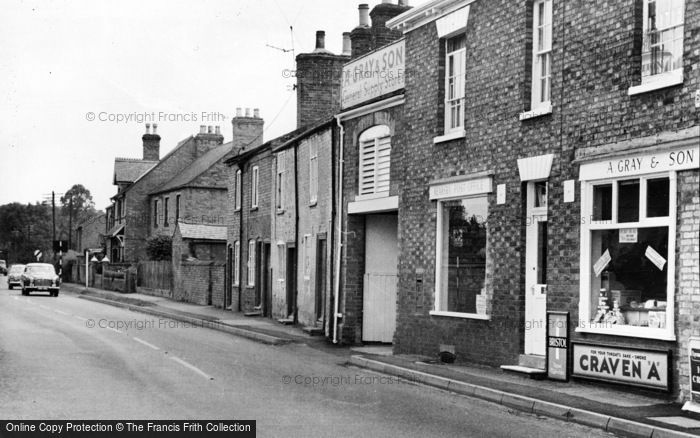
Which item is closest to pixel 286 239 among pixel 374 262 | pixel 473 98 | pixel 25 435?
pixel 374 262

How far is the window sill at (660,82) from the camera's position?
1193 cm

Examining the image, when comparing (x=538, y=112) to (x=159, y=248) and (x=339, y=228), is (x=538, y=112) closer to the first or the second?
(x=339, y=228)

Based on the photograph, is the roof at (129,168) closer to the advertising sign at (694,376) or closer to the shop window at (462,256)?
the shop window at (462,256)

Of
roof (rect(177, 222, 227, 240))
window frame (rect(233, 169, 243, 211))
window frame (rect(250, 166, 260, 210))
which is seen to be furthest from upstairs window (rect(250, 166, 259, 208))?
roof (rect(177, 222, 227, 240))

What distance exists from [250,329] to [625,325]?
13.0 metres

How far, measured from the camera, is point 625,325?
12.8 metres

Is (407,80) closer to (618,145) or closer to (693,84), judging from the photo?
(618,145)

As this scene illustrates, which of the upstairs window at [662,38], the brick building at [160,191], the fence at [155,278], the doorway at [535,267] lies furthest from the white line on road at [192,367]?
the brick building at [160,191]

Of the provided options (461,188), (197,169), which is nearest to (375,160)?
(461,188)

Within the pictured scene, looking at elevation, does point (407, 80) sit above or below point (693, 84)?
above

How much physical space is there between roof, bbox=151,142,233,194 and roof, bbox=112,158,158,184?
17.0 ft

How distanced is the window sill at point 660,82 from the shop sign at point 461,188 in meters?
3.71

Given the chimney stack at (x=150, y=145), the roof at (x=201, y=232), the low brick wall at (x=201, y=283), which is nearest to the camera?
the low brick wall at (x=201, y=283)

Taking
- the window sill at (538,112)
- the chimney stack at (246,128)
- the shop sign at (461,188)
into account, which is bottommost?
the shop sign at (461,188)
